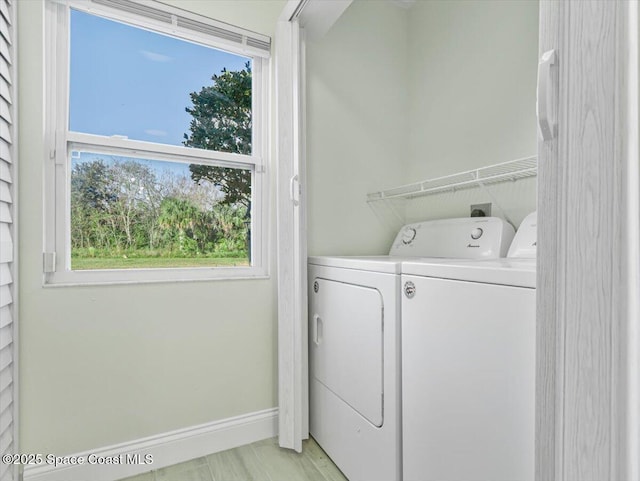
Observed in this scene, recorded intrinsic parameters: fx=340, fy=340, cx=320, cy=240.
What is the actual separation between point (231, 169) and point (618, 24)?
1696mm

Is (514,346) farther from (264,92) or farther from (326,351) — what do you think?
(264,92)

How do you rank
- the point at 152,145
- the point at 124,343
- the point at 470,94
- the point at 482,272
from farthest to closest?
the point at 470,94 < the point at 152,145 < the point at 124,343 < the point at 482,272

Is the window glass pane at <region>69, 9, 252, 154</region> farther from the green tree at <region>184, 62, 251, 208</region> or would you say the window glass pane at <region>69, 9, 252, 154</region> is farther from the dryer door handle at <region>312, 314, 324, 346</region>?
the dryer door handle at <region>312, 314, 324, 346</region>

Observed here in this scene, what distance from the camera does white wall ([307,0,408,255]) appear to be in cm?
201

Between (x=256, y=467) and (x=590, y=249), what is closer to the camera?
(x=590, y=249)

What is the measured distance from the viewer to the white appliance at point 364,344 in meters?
1.29

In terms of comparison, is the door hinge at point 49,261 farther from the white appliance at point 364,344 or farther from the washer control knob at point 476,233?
the washer control knob at point 476,233

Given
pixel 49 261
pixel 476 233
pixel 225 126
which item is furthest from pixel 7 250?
pixel 476 233

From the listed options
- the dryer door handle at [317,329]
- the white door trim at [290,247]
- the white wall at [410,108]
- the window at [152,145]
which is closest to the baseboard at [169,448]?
the white door trim at [290,247]

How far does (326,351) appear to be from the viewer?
173cm

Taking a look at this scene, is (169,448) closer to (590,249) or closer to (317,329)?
(317,329)

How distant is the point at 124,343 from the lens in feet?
5.22

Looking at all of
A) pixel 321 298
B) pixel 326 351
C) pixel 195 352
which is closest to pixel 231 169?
pixel 321 298

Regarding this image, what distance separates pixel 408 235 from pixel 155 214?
1441mm
